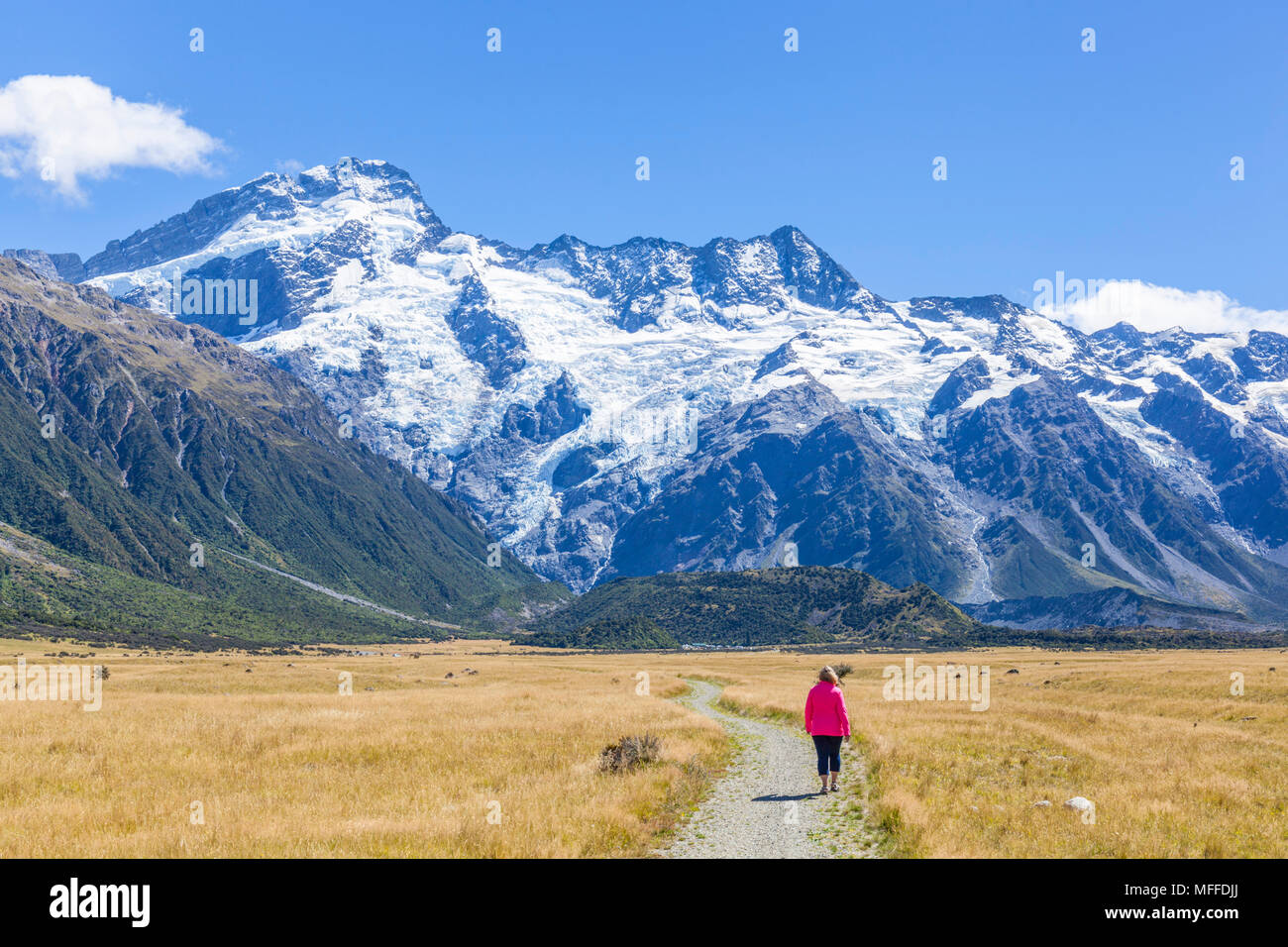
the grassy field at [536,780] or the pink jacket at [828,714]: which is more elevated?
the pink jacket at [828,714]

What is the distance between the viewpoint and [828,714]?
22.9 metres

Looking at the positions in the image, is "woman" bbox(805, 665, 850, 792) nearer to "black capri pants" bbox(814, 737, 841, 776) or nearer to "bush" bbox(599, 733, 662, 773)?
"black capri pants" bbox(814, 737, 841, 776)

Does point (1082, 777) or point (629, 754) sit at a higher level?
point (629, 754)

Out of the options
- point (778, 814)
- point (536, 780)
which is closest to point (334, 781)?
point (536, 780)

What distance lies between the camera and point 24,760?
79.0 feet

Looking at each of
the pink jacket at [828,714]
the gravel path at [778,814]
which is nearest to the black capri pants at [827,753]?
the pink jacket at [828,714]

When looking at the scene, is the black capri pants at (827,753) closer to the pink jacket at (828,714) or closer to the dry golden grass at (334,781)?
the pink jacket at (828,714)

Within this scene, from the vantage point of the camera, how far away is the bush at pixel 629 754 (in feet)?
78.7

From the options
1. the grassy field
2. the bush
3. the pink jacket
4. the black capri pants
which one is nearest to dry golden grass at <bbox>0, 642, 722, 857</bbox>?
the grassy field

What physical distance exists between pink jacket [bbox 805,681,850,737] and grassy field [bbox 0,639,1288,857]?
178 centimetres

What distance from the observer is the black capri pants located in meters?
23.0

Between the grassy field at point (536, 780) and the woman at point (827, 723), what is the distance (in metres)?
1.40

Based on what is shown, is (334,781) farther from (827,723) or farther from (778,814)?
(827,723)

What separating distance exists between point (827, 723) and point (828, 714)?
22 cm
